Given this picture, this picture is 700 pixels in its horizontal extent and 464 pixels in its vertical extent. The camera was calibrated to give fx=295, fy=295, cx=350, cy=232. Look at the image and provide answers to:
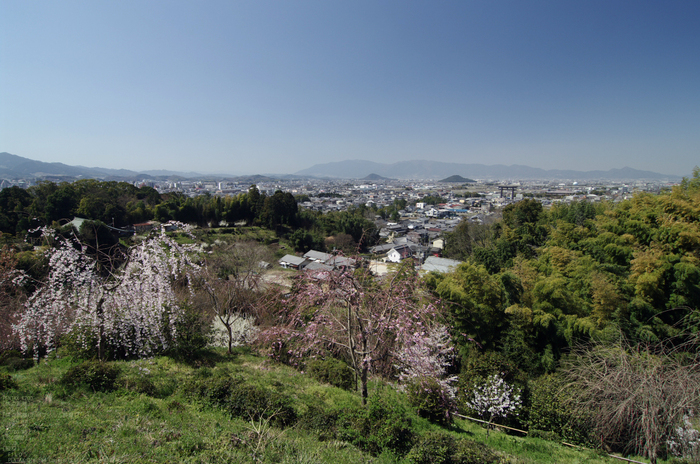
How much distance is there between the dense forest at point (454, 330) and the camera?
3.76 meters

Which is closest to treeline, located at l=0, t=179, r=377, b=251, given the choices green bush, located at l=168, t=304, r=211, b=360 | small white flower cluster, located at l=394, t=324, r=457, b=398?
green bush, located at l=168, t=304, r=211, b=360

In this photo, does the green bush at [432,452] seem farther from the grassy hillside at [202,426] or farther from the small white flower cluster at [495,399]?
the small white flower cluster at [495,399]

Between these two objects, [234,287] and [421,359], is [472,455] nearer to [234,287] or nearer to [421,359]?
[421,359]

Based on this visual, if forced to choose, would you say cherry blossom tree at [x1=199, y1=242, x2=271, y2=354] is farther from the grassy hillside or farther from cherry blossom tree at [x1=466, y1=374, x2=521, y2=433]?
cherry blossom tree at [x1=466, y1=374, x2=521, y2=433]

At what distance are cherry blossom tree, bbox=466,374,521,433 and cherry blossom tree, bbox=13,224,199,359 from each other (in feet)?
19.0

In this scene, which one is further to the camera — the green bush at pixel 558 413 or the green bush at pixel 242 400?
the green bush at pixel 558 413

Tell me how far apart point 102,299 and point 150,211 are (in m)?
22.5

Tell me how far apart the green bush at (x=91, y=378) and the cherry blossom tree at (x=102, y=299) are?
1.03 m

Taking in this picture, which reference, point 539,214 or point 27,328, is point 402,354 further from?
point 539,214

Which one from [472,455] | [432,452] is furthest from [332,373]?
[472,455]

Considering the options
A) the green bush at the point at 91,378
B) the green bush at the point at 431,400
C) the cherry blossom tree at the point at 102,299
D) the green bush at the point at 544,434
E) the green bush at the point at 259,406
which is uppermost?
the cherry blossom tree at the point at 102,299

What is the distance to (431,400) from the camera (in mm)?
4480

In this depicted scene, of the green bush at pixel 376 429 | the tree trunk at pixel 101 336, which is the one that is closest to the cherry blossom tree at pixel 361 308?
the green bush at pixel 376 429

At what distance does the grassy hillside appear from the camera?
2.77m
